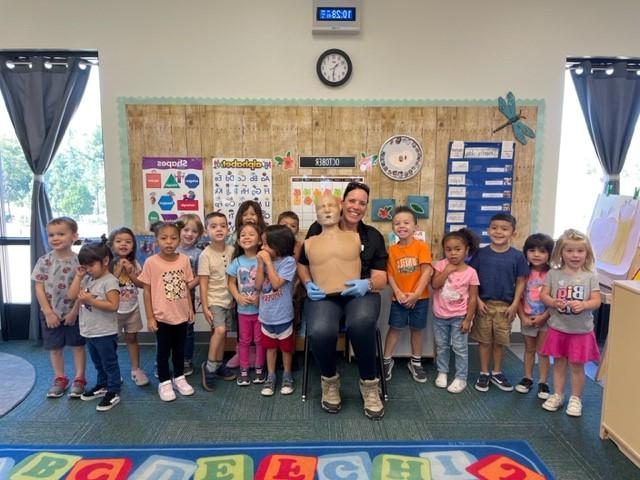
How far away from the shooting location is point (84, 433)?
7.03 ft

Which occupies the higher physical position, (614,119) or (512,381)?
(614,119)

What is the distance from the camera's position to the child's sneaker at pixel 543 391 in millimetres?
2477

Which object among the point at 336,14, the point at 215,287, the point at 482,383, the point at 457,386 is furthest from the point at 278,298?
the point at 336,14

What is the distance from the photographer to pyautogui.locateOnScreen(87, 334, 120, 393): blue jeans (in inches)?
92.8

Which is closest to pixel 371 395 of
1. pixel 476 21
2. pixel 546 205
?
pixel 546 205

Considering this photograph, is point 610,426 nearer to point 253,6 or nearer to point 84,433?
point 84,433

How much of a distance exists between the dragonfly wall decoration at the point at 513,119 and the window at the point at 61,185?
10.6ft

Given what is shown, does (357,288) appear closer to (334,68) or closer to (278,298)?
(278,298)

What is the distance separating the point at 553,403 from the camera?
2.36 meters

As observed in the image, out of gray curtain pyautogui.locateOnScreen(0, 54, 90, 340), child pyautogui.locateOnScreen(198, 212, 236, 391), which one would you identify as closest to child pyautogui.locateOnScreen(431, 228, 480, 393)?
child pyautogui.locateOnScreen(198, 212, 236, 391)

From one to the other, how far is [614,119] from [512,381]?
2255mm

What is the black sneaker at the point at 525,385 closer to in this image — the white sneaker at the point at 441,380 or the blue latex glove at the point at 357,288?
the white sneaker at the point at 441,380

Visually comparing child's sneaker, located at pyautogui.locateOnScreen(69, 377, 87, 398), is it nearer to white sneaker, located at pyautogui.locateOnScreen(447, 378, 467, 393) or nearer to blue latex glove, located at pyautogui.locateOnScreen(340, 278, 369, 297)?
blue latex glove, located at pyautogui.locateOnScreen(340, 278, 369, 297)

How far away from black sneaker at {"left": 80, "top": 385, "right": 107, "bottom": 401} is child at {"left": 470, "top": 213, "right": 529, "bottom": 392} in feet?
7.56
